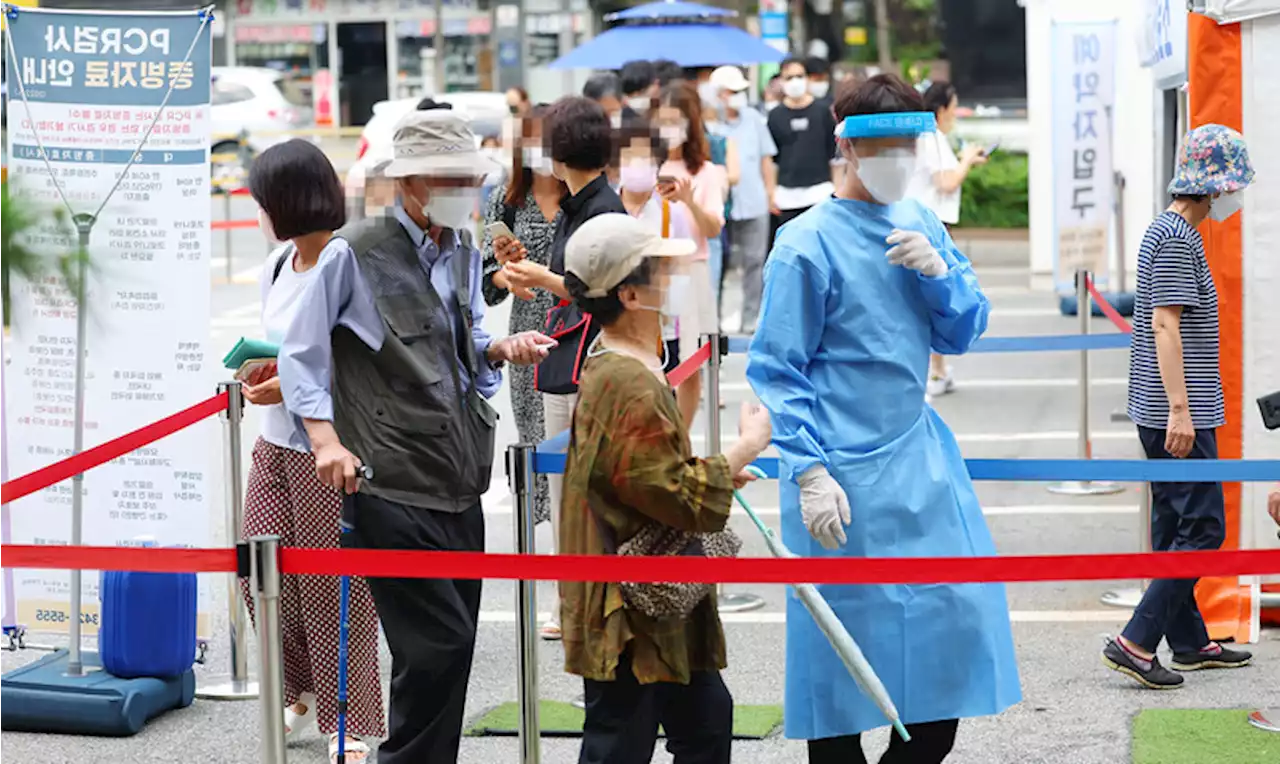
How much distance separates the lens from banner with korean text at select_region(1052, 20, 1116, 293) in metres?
12.1

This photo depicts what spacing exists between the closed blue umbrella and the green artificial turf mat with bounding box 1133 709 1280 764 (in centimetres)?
1000

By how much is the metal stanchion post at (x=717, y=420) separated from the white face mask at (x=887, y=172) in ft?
8.52

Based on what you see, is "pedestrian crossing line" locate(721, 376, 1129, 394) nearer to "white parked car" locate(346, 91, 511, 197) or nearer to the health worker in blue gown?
"white parked car" locate(346, 91, 511, 197)

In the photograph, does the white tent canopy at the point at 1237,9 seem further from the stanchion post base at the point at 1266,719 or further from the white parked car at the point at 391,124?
the white parked car at the point at 391,124

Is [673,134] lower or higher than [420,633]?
higher

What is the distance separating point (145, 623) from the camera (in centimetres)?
612

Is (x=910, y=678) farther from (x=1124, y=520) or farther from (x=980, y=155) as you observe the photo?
(x=980, y=155)

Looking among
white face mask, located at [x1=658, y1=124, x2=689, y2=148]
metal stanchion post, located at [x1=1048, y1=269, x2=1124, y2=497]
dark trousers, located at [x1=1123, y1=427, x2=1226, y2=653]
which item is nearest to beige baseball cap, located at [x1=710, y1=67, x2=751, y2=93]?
metal stanchion post, located at [x1=1048, y1=269, x2=1124, y2=497]

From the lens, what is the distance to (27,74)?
648 cm

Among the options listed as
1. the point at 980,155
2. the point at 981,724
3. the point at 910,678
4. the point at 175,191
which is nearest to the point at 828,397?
the point at 910,678

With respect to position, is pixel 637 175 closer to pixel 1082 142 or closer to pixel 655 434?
pixel 655 434

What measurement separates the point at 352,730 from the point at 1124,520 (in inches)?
183

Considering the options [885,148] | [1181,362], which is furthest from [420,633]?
[1181,362]

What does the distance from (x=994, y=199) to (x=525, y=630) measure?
757 inches
